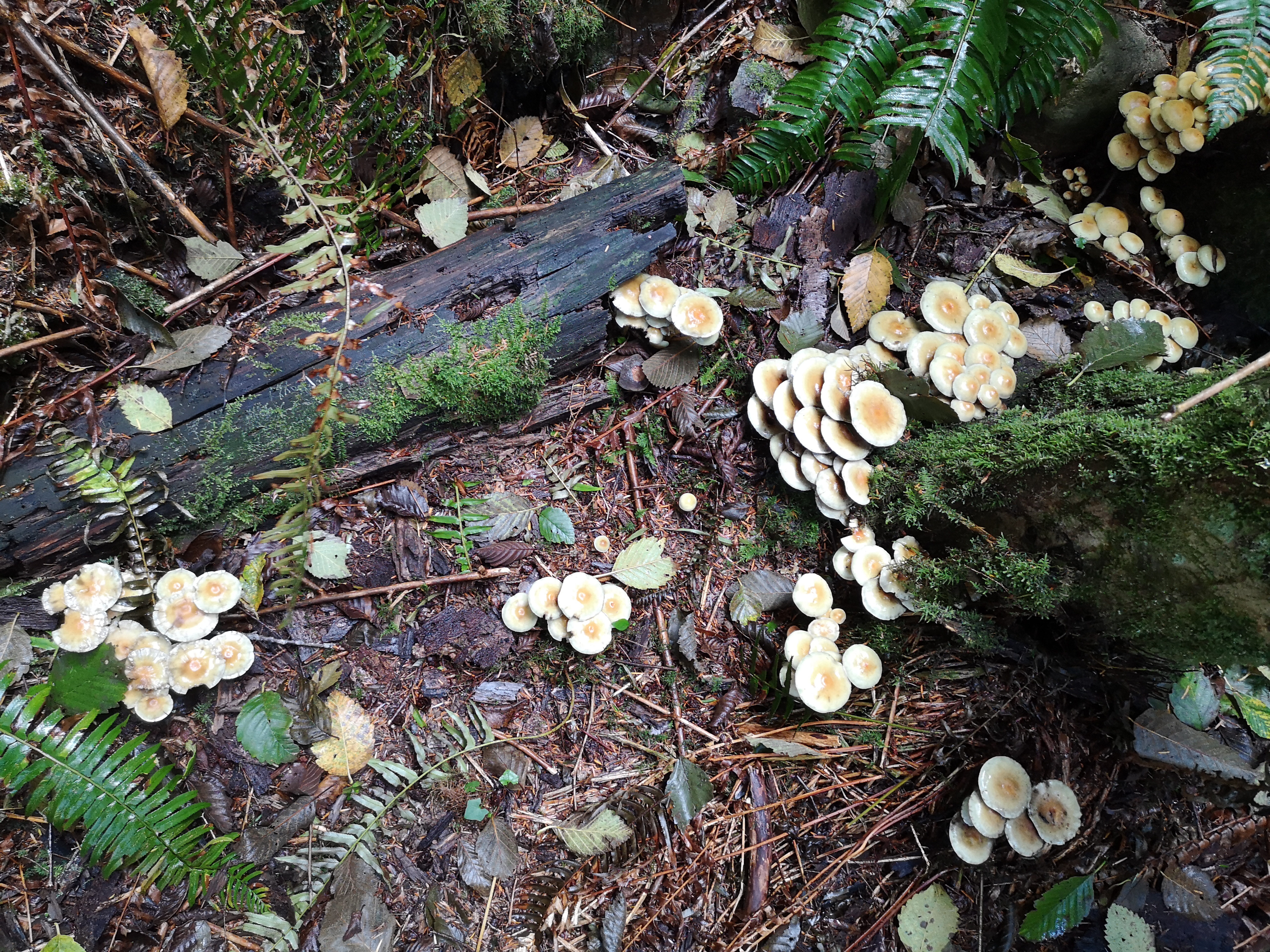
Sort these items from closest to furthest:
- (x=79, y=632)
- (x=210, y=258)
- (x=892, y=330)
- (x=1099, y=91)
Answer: (x=79, y=632), (x=210, y=258), (x=892, y=330), (x=1099, y=91)

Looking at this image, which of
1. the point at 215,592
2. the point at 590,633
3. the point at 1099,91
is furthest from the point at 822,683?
the point at 1099,91

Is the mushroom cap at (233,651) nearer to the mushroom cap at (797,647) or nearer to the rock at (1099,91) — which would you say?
the mushroom cap at (797,647)

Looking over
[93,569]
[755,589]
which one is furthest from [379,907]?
[755,589]

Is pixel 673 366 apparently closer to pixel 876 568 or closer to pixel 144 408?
pixel 876 568

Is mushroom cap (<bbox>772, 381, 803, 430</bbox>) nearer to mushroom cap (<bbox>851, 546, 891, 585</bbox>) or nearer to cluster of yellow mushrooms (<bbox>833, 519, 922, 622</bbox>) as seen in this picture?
cluster of yellow mushrooms (<bbox>833, 519, 922, 622</bbox>)

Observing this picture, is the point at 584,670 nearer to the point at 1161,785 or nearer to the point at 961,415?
the point at 961,415

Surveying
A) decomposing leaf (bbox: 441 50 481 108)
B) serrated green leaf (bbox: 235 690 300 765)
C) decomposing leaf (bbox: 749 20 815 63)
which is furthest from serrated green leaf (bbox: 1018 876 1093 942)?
decomposing leaf (bbox: 441 50 481 108)
